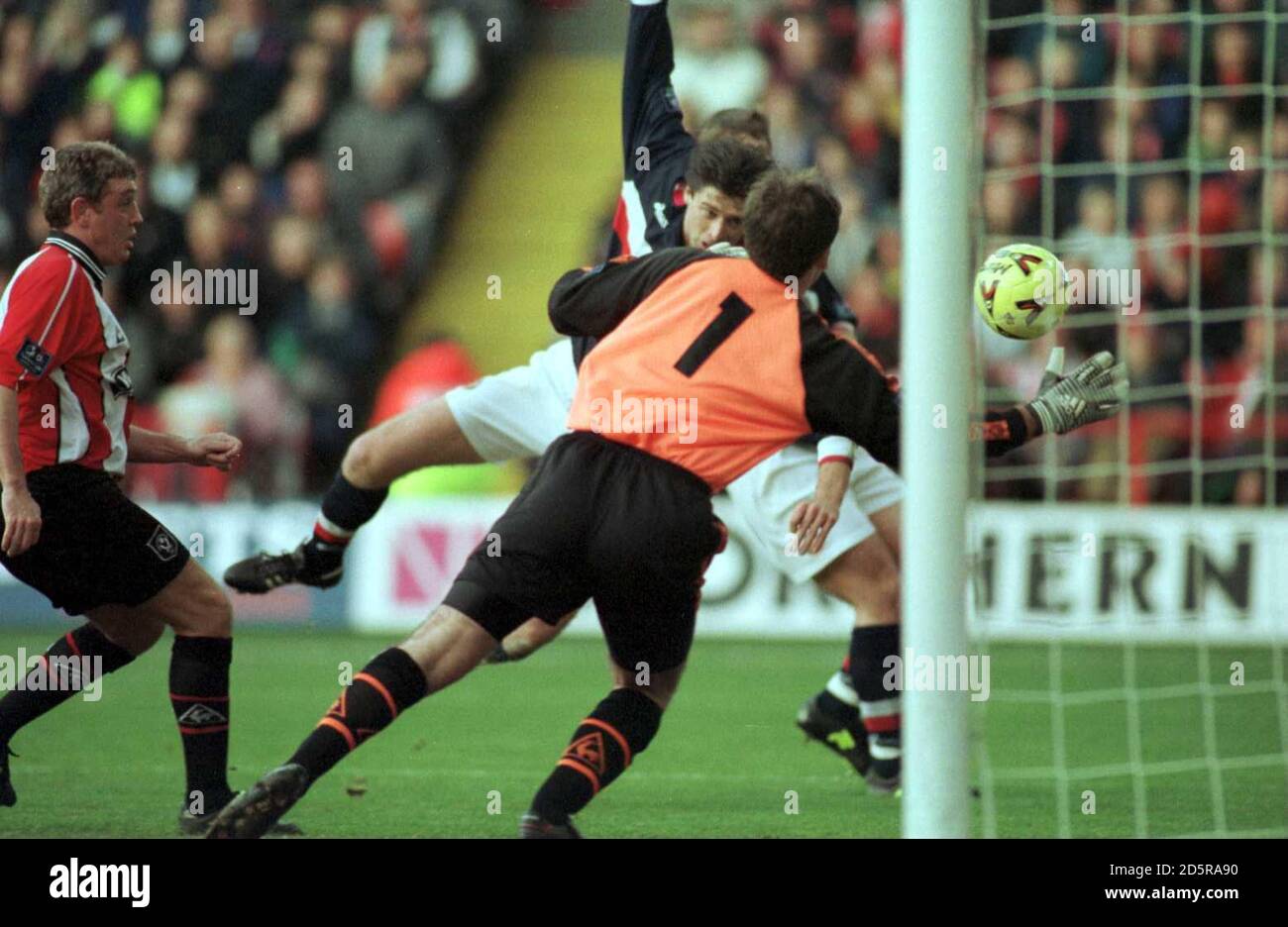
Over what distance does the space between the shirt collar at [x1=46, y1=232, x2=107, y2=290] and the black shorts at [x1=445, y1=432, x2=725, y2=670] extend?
4.42 ft

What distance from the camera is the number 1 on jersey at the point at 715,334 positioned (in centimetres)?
459

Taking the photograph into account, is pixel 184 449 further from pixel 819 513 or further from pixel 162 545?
pixel 819 513

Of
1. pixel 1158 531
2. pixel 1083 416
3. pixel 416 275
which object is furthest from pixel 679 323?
pixel 416 275

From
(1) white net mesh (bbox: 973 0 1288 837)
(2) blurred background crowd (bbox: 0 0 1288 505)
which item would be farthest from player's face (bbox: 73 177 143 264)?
(2) blurred background crowd (bbox: 0 0 1288 505)

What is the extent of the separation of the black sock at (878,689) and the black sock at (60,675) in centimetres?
229

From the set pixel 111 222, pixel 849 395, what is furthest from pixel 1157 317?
pixel 111 222

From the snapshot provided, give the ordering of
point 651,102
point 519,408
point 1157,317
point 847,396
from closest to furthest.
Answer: point 847,396 → point 651,102 → point 519,408 → point 1157,317

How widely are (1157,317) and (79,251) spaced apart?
22.8ft

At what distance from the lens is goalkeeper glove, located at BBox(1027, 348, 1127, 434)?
4680mm

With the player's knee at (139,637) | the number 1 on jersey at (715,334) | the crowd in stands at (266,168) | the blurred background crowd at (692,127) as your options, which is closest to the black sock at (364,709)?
the number 1 on jersey at (715,334)

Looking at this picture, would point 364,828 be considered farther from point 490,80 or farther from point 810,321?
point 490,80

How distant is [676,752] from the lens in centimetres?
709

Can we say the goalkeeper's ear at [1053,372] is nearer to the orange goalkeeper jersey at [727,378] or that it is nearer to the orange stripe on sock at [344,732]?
the orange goalkeeper jersey at [727,378]

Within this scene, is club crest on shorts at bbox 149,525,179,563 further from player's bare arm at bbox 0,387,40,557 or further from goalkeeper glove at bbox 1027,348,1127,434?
goalkeeper glove at bbox 1027,348,1127,434
